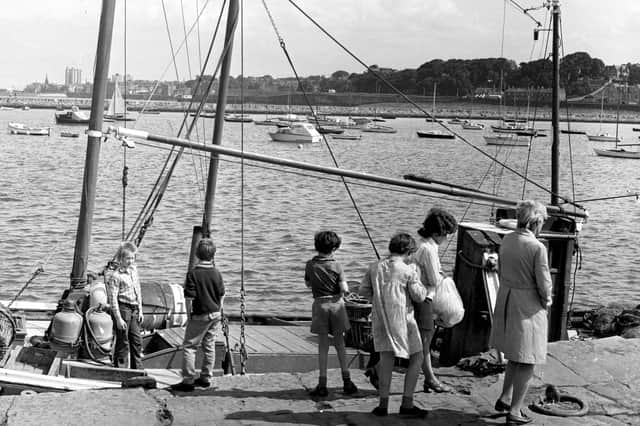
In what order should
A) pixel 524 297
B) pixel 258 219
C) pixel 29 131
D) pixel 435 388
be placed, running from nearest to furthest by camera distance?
pixel 524 297 → pixel 435 388 → pixel 258 219 → pixel 29 131

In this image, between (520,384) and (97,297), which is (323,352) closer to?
(520,384)

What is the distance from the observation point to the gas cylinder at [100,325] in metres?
10.3

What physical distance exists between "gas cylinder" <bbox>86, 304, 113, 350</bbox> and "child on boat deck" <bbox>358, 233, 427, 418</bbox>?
3645 millimetres

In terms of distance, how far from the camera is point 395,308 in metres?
7.83

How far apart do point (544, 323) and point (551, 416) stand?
95 cm

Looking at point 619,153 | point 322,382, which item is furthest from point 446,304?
point 619,153

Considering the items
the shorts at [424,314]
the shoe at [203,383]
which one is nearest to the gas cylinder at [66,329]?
the shoe at [203,383]

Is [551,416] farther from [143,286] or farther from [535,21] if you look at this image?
[535,21]

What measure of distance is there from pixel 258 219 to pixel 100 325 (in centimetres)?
2949

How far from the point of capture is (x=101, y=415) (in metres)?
7.78

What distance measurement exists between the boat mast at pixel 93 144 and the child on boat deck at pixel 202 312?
3.32 meters

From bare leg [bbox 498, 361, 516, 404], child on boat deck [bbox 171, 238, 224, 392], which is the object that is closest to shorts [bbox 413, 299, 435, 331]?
bare leg [bbox 498, 361, 516, 404]

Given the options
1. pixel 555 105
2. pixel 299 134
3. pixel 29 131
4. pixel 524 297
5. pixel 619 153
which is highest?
pixel 555 105

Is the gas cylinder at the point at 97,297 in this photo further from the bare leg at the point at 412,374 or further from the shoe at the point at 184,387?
the bare leg at the point at 412,374
